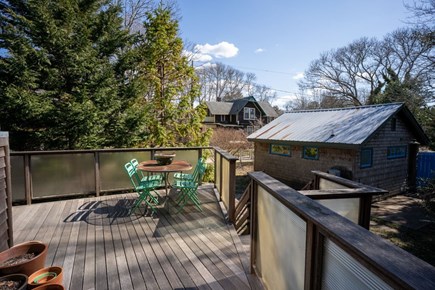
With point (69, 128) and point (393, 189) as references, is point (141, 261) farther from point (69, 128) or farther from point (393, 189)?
point (393, 189)

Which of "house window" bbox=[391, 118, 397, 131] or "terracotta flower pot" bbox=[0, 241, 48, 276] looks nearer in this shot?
"terracotta flower pot" bbox=[0, 241, 48, 276]

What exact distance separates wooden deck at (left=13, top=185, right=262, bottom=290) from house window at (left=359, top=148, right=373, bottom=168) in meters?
6.06

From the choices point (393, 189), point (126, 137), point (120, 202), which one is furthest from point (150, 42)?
point (393, 189)

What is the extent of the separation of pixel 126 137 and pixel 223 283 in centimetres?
644

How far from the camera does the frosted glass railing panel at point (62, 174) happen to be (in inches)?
192

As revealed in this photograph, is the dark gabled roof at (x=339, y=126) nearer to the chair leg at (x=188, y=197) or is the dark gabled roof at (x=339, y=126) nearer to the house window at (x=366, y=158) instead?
the house window at (x=366, y=158)

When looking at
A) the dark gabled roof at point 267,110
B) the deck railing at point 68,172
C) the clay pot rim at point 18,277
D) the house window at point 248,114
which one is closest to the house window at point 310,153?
the deck railing at point 68,172

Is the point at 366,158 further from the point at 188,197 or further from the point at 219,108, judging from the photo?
the point at 219,108

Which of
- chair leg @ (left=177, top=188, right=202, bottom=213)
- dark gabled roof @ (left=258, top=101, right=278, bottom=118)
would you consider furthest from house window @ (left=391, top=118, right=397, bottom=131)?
dark gabled roof @ (left=258, top=101, right=278, bottom=118)

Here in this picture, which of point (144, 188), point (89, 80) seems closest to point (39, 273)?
point (144, 188)

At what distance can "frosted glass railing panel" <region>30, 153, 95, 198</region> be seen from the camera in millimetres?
4875

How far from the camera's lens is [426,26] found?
26.7 ft

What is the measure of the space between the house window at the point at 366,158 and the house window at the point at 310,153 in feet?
5.13

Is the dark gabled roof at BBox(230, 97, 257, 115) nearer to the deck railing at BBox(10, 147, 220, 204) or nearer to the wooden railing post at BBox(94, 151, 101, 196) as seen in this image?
the deck railing at BBox(10, 147, 220, 204)
